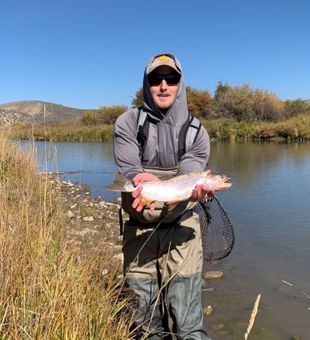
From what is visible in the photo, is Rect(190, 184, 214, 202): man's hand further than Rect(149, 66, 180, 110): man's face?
No

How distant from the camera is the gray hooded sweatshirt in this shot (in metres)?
3.44

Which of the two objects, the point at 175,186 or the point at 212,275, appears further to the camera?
the point at 212,275

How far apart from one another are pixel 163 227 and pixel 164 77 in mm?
1265

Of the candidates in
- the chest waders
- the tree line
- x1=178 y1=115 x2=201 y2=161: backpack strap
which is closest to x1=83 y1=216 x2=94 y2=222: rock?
the chest waders

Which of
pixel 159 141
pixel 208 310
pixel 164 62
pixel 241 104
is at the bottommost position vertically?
pixel 208 310

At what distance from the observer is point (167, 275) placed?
11.6 ft

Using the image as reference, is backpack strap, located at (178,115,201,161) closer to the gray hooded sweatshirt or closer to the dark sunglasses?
the gray hooded sweatshirt

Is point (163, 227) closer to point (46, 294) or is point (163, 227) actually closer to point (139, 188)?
point (139, 188)

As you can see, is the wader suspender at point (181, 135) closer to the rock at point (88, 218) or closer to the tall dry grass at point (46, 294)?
the tall dry grass at point (46, 294)

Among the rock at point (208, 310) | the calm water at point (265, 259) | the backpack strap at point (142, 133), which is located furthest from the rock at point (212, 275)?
the backpack strap at point (142, 133)

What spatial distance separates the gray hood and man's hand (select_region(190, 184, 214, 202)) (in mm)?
636

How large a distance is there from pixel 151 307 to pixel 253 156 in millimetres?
19884

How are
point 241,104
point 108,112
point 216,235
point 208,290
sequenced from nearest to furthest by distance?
point 216,235
point 208,290
point 241,104
point 108,112

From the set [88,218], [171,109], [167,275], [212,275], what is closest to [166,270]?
[167,275]
